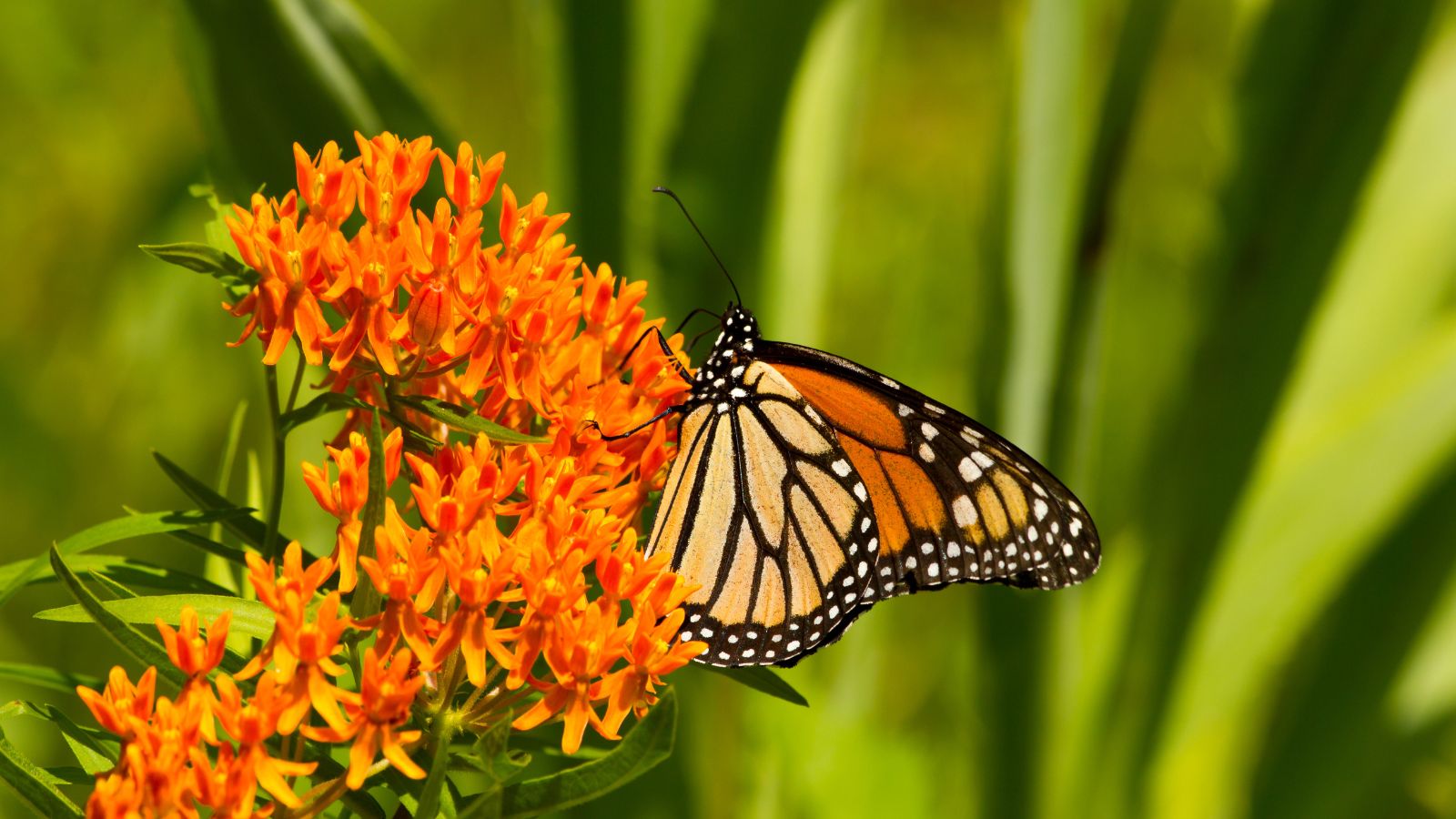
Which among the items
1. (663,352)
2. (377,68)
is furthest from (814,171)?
(663,352)

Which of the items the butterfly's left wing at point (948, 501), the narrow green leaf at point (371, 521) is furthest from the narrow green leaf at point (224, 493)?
the butterfly's left wing at point (948, 501)

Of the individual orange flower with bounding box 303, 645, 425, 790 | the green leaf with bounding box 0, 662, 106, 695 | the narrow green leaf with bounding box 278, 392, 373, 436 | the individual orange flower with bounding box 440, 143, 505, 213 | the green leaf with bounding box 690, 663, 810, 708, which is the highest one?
the individual orange flower with bounding box 440, 143, 505, 213

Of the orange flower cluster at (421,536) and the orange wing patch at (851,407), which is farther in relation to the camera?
the orange wing patch at (851,407)

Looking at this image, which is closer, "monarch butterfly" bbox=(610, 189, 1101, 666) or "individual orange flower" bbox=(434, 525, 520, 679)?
"individual orange flower" bbox=(434, 525, 520, 679)

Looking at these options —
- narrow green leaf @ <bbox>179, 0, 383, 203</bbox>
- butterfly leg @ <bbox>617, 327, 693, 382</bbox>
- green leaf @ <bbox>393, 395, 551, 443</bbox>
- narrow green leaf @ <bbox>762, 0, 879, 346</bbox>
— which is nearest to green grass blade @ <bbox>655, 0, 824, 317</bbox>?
narrow green leaf @ <bbox>762, 0, 879, 346</bbox>

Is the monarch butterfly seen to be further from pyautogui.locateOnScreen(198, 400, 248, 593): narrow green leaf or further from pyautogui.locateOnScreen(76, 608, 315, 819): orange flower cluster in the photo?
pyautogui.locateOnScreen(76, 608, 315, 819): orange flower cluster

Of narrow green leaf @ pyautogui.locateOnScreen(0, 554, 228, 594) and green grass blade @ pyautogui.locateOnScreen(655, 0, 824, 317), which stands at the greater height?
green grass blade @ pyautogui.locateOnScreen(655, 0, 824, 317)

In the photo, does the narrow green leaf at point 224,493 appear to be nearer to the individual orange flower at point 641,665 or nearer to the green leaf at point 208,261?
the green leaf at point 208,261
